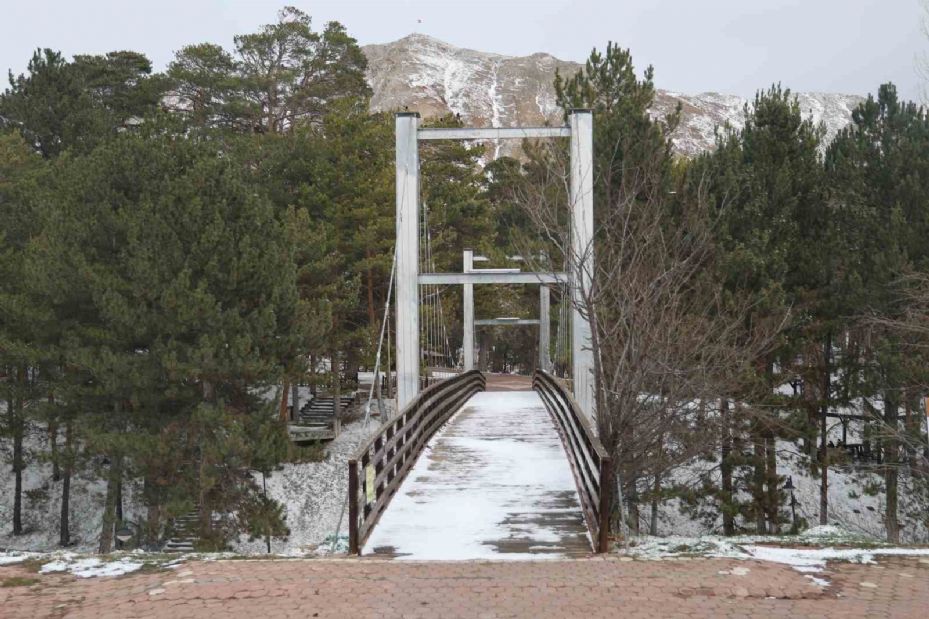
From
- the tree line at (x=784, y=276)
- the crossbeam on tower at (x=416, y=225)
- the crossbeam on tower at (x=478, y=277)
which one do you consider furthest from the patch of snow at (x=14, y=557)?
the tree line at (x=784, y=276)

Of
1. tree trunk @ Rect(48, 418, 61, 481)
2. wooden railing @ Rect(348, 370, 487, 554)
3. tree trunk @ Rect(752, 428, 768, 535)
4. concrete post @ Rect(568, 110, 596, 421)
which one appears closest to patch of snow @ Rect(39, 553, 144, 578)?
wooden railing @ Rect(348, 370, 487, 554)

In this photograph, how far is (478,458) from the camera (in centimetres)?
1247

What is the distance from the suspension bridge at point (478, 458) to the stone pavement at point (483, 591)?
→ 875mm

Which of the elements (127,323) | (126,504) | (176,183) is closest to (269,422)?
(127,323)

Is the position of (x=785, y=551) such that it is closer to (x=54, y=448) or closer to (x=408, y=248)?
(x=408, y=248)

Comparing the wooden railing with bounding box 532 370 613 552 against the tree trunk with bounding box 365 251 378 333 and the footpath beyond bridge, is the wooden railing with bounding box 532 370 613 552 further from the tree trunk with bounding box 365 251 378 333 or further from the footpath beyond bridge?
the tree trunk with bounding box 365 251 378 333

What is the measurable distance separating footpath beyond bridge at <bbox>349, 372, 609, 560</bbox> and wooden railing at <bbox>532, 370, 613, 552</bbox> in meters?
0.01

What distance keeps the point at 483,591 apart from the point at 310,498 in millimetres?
20596

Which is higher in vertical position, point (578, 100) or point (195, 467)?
point (578, 100)

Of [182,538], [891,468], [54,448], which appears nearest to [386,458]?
[182,538]

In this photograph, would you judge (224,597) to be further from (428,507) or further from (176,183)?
(176,183)

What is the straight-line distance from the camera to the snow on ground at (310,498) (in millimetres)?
23500

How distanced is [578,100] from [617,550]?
19581 millimetres

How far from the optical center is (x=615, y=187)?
22.2 metres
